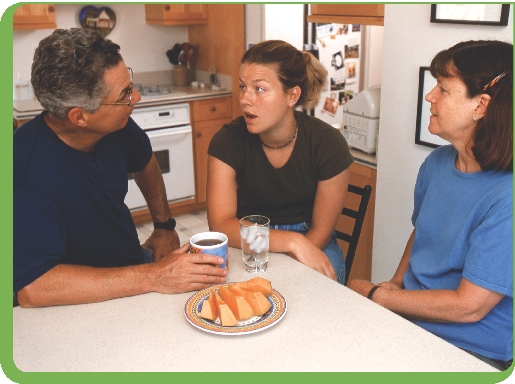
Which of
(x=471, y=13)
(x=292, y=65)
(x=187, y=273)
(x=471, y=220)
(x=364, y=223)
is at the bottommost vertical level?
(x=364, y=223)

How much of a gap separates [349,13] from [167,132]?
1.85 meters

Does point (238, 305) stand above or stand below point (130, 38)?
below

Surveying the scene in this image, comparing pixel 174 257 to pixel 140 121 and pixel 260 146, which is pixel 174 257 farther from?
pixel 140 121

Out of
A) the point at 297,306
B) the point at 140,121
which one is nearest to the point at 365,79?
the point at 140,121

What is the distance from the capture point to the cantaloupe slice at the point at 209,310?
1.22 meters

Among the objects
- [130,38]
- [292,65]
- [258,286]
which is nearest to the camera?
[258,286]

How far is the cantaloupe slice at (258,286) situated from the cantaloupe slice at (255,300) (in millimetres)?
18

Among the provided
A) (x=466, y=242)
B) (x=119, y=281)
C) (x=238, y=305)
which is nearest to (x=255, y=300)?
(x=238, y=305)

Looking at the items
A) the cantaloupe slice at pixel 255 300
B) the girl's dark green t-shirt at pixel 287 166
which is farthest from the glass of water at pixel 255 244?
the girl's dark green t-shirt at pixel 287 166

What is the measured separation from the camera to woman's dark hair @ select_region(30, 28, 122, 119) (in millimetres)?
1459

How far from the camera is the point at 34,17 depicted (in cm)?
371

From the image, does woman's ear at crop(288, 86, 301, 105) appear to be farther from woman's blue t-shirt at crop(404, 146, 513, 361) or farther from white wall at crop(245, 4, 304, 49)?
white wall at crop(245, 4, 304, 49)

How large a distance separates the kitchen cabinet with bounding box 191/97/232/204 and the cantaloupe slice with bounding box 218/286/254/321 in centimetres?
304

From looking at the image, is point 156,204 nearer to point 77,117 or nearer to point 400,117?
point 77,117
